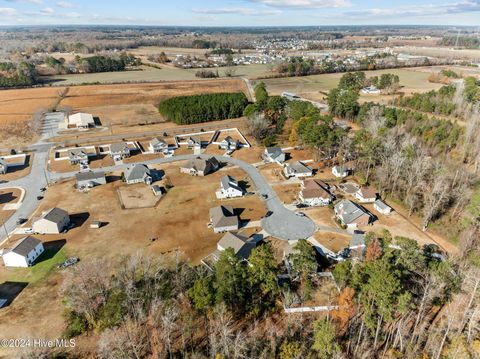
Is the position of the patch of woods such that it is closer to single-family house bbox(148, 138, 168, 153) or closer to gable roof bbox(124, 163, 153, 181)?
single-family house bbox(148, 138, 168, 153)

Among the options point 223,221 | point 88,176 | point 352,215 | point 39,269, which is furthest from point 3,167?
point 352,215

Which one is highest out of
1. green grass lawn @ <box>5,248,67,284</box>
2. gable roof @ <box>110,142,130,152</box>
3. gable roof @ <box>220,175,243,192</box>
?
gable roof @ <box>110,142,130,152</box>

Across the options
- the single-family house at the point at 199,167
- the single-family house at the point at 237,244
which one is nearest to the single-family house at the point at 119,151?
the single-family house at the point at 199,167

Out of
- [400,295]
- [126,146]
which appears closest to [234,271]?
[400,295]

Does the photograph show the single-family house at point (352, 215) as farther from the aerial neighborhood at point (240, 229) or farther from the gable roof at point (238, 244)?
the gable roof at point (238, 244)

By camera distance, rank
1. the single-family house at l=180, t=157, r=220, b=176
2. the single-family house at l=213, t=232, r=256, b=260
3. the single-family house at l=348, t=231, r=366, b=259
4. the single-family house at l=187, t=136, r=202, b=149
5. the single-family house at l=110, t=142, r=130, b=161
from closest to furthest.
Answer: the single-family house at l=348, t=231, r=366, b=259 → the single-family house at l=213, t=232, r=256, b=260 → the single-family house at l=180, t=157, r=220, b=176 → the single-family house at l=110, t=142, r=130, b=161 → the single-family house at l=187, t=136, r=202, b=149

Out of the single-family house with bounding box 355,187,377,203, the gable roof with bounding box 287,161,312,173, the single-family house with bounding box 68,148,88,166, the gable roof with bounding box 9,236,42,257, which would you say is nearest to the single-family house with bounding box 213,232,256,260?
the single-family house with bounding box 355,187,377,203

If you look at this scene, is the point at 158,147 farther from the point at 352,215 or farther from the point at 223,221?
the point at 352,215
